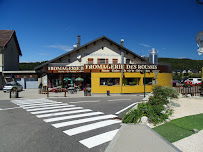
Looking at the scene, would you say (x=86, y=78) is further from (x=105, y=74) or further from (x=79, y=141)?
(x=79, y=141)

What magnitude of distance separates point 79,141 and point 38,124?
3.32m

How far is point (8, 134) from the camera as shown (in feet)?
23.2

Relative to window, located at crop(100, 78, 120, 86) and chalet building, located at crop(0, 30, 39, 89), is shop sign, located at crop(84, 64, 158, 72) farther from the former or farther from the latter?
chalet building, located at crop(0, 30, 39, 89)

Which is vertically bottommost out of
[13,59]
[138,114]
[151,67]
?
[138,114]

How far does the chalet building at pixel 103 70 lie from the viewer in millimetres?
25172

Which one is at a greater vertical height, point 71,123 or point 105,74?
point 105,74

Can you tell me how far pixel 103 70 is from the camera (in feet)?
84.2

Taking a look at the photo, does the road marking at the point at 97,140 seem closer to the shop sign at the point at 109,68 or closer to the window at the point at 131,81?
the shop sign at the point at 109,68

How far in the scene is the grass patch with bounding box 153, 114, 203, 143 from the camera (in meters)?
6.29

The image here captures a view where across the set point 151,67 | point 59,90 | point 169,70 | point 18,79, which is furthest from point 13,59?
point 169,70

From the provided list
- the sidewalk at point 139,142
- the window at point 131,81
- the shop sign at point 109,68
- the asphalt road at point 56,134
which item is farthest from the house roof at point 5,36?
the sidewalk at point 139,142

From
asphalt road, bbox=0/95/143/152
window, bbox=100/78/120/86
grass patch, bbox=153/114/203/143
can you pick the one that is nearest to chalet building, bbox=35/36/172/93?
window, bbox=100/78/120/86

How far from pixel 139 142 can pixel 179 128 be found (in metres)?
2.44

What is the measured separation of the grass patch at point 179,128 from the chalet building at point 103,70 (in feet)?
54.6
